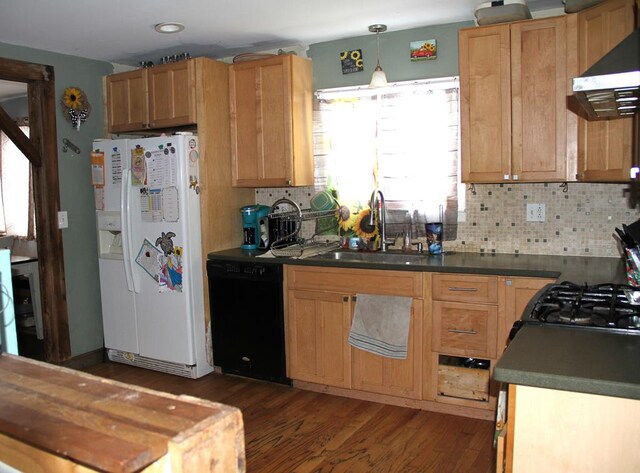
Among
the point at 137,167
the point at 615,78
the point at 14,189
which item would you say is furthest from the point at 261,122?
the point at 14,189

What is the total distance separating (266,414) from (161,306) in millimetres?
1154

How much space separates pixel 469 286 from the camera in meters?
3.13

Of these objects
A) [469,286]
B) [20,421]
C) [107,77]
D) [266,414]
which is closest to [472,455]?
[469,286]

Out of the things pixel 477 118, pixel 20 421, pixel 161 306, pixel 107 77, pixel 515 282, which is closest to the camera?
pixel 20 421

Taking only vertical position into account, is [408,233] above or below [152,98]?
below

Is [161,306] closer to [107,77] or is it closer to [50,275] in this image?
[50,275]

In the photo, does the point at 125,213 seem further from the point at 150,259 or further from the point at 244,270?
the point at 244,270

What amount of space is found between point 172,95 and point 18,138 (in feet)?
3.47

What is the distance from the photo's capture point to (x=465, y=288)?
3.14 m

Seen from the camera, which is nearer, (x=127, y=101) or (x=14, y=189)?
(x=127, y=101)

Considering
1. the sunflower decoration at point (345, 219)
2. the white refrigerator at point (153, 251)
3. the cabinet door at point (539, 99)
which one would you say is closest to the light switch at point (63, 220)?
the white refrigerator at point (153, 251)

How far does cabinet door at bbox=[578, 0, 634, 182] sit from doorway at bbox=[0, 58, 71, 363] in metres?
3.45

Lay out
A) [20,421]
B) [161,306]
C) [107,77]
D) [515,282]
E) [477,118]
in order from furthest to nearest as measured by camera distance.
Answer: [107,77] < [161,306] < [477,118] < [515,282] < [20,421]

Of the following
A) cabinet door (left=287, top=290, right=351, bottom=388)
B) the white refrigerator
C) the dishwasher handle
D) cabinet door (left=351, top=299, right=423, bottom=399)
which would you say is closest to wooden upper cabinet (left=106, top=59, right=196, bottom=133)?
the white refrigerator
